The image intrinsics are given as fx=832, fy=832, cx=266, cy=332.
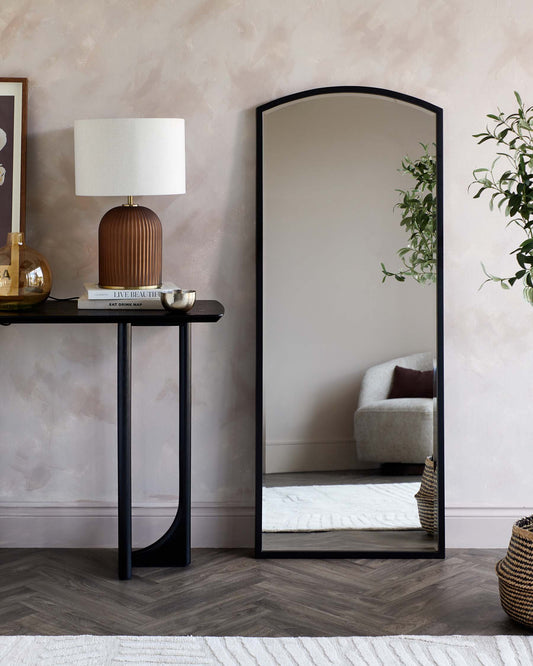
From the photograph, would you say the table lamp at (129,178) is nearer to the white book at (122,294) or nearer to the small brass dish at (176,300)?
the white book at (122,294)

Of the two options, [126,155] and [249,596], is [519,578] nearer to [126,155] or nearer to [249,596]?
[249,596]

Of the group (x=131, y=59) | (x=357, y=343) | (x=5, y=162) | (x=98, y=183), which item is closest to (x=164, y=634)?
(x=357, y=343)

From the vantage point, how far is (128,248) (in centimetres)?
298

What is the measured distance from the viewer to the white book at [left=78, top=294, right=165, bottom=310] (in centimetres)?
294

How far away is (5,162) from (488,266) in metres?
1.94

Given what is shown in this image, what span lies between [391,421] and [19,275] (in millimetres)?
1517

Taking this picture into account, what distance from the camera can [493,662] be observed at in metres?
2.45

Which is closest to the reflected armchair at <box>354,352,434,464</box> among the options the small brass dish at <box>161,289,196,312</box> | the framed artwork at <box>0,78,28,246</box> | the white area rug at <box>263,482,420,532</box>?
the white area rug at <box>263,482,420,532</box>

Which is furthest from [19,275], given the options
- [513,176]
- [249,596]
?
[513,176]

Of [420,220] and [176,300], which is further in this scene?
[420,220]

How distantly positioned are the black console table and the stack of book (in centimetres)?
3

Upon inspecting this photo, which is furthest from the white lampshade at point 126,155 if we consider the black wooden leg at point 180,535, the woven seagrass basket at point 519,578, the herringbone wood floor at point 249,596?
the woven seagrass basket at point 519,578

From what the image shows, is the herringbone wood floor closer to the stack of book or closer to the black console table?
the black console table

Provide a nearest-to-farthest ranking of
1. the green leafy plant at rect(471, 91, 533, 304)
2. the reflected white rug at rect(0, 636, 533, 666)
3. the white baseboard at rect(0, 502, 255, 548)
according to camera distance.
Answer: the reflected white rug at rect(0, 636, 533, 666), the green leafy plant at rect(471, 91, 533, 304), the white baseboard at rect(0, 502, 255, 548)
